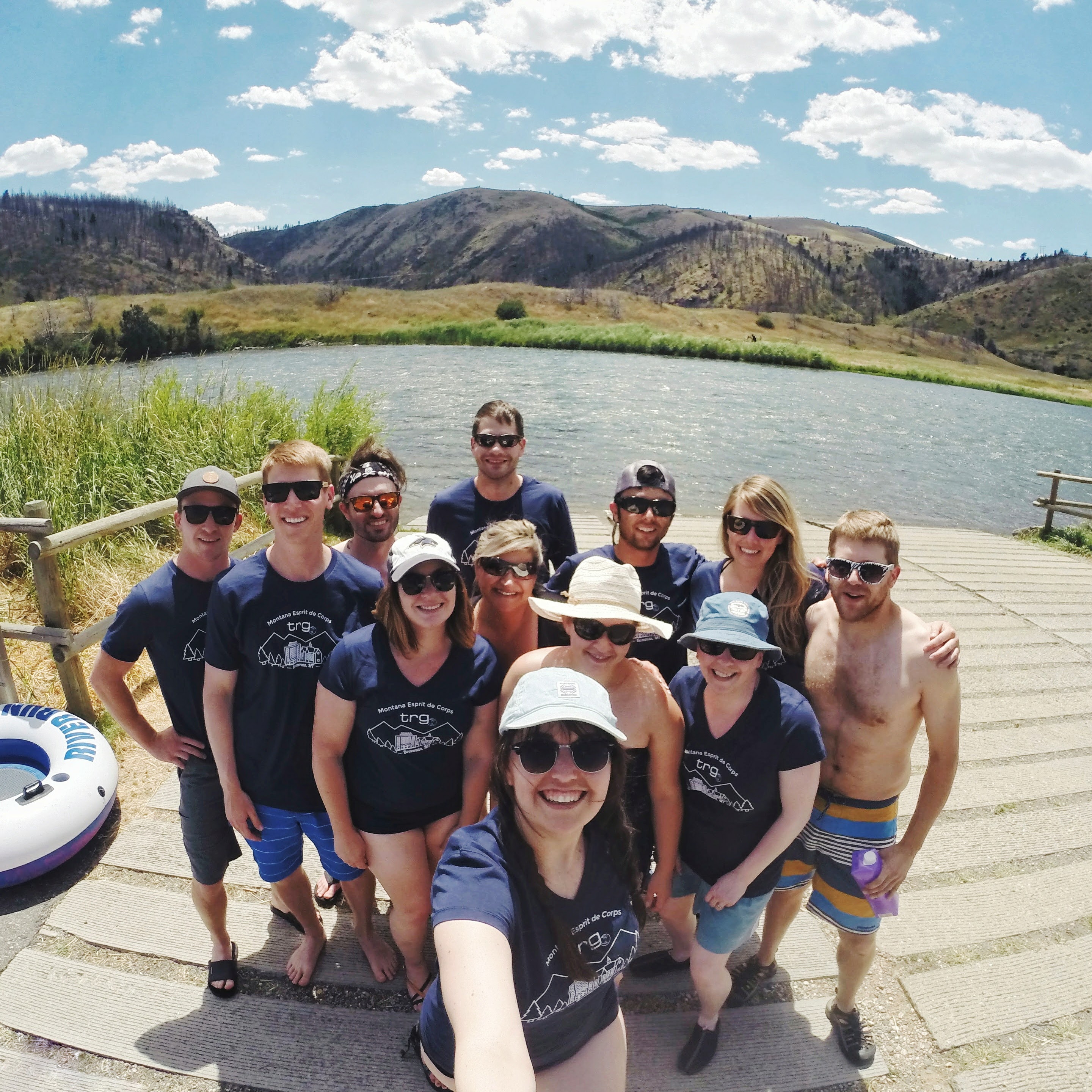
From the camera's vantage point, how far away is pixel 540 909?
1.61 meters

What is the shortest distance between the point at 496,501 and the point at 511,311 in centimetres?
6774

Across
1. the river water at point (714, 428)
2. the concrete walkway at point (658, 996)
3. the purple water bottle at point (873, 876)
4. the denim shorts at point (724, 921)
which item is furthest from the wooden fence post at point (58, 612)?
the river water at point (714, 428)

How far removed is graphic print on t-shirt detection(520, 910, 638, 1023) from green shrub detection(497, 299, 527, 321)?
222 ft

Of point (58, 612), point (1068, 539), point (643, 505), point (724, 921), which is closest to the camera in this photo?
point (724, 921)

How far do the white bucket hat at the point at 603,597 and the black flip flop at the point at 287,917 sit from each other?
5.90 ft

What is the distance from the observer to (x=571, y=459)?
58.5 feet

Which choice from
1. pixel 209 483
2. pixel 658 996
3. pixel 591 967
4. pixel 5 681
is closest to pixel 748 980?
pixel 658 996

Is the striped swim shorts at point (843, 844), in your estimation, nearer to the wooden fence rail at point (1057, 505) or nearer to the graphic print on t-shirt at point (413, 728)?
the graphic print on t-shirt at point (413, 728)

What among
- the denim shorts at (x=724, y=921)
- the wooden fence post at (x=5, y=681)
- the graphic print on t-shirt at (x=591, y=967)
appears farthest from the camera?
the wooden fence post at (x=5, y=681)

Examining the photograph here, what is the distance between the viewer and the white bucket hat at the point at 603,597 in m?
2.05

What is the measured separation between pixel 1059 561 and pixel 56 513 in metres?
11.7

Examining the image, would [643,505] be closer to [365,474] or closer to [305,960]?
[365,474]

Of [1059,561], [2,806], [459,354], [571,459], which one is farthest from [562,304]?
[2,806]

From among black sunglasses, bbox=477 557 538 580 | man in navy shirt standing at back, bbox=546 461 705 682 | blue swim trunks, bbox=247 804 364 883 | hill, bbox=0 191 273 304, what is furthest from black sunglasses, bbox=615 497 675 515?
hill, bbox=0 191 273 304
